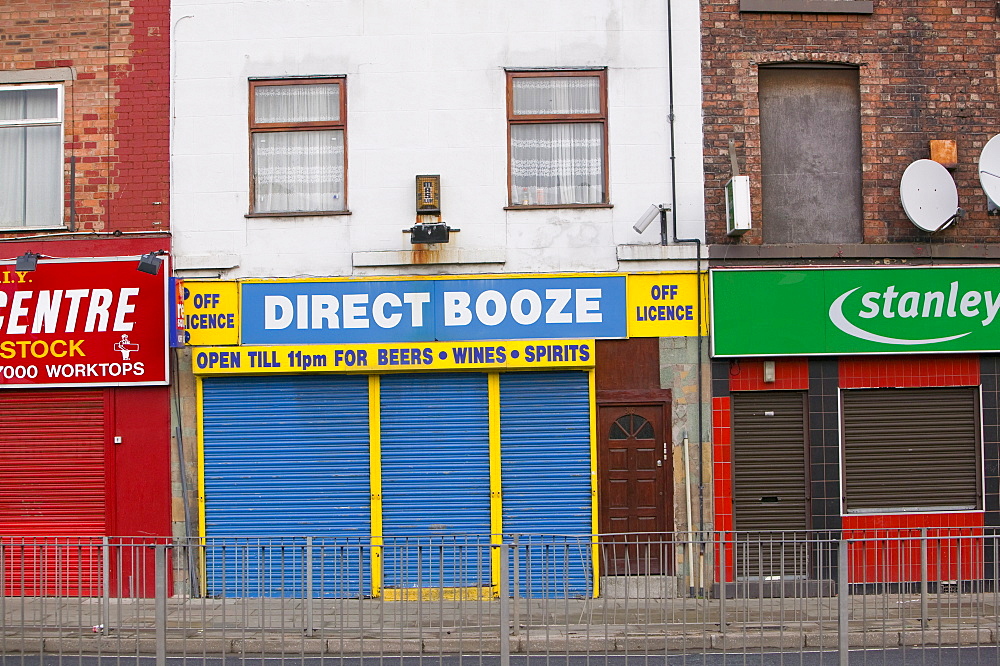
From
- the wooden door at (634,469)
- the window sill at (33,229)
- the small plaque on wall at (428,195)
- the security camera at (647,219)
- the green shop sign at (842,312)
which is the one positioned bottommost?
the wooden door at (634,469)

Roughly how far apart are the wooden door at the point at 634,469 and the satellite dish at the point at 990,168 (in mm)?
4724

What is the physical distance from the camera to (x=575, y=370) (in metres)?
12.5

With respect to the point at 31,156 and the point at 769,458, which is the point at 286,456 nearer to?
the point at 31,156

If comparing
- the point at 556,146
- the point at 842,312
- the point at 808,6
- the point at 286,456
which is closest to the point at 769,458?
the point at 842,312

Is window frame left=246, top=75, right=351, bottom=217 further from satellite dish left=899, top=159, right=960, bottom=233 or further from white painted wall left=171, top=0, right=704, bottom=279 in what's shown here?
satellite dish left=899, top=159, right=960, bottom=233

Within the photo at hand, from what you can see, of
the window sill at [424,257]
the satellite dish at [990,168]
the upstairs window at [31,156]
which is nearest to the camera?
the satellite dish at [990,168]

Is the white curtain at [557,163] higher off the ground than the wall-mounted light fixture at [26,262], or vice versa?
the white curtain at [557,163]

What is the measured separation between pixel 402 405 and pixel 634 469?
2980 mm

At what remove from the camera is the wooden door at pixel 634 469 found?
12.5 metres

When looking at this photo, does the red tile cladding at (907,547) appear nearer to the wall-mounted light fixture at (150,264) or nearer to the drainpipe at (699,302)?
the drainpipe at (699,302)

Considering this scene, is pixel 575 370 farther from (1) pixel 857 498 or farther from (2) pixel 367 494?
(1) pixel 857 498

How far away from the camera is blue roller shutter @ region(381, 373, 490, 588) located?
41.2ft

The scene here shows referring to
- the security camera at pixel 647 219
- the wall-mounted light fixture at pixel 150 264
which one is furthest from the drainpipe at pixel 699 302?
the wall-mounted light fixture at pixel 150 264

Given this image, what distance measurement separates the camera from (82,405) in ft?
41.6
